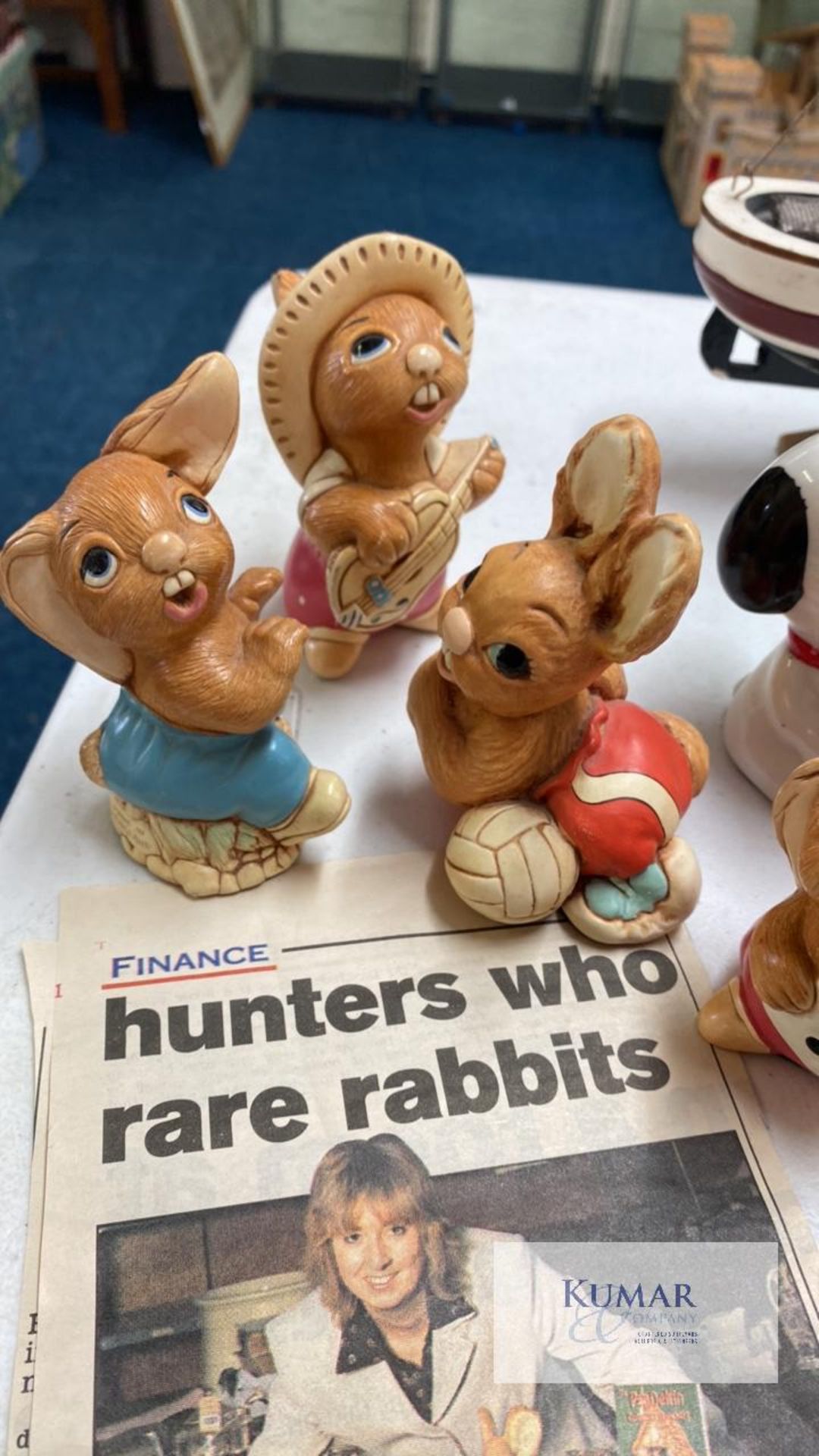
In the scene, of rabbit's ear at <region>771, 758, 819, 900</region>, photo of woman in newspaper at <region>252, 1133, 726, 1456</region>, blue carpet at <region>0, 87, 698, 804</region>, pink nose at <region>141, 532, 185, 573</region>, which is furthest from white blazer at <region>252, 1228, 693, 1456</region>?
blue carpet at <region>0, 87, 698, 804</region>

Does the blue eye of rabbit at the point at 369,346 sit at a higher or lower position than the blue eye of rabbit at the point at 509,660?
higher

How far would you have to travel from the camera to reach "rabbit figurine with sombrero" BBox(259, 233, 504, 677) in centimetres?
65

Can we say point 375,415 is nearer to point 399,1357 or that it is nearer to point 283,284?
point 283,284

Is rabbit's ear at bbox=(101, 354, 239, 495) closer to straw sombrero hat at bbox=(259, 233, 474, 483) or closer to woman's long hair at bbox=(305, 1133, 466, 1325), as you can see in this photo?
straw sombrero hat at bbox=(259, 233, 474, 483)

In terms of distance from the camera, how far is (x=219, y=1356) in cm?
50

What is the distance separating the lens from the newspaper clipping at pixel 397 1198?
491mm

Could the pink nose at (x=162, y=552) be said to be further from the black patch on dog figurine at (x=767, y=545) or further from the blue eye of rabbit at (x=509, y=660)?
the black patch on dog figurine at (x=767, y=545)

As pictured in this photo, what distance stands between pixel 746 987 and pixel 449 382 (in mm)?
376

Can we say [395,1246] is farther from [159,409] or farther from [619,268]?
[619,268]

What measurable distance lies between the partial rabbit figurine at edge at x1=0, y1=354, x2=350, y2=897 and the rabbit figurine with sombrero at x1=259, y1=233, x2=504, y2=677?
76 mm

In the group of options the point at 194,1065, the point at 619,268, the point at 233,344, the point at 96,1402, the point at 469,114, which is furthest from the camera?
the point at 469,114

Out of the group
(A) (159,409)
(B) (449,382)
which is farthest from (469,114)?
(A) (159,409)

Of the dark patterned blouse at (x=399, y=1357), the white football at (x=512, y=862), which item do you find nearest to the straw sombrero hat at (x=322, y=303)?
the white football at (x=512, y=862)

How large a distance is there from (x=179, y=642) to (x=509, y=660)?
0.54 feet
